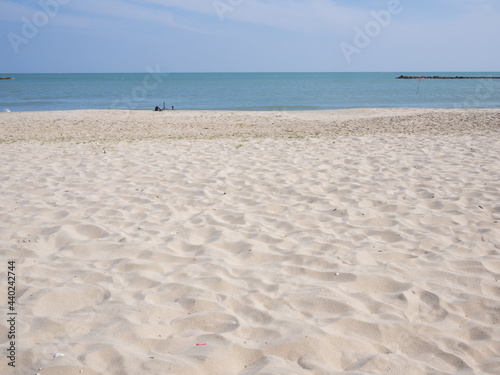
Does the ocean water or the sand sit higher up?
the ocean water

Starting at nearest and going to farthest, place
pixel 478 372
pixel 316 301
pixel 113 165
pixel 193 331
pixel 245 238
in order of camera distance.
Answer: pixel 478 372, pixel 193 331, pixel 316 301, pixel 245 238, pixel 113 165

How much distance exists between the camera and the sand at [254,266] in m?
2.27

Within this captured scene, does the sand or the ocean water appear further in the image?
the ocean water

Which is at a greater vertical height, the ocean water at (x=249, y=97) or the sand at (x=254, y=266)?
the ocean water at (x=249, y=97)

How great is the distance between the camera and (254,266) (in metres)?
3.24

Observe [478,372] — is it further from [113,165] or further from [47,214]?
[113,165]

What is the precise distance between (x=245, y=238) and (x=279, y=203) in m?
1.03

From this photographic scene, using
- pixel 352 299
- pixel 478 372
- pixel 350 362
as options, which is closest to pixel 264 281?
pixel 352 299

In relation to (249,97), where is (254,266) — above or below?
below

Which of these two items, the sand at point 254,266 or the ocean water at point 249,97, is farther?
the ocean water at point 249,97

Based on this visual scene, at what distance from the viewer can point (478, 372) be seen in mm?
2123

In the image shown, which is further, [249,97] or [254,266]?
[249,97]

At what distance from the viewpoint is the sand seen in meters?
2.27

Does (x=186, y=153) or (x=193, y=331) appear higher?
(x=186, y=153)
